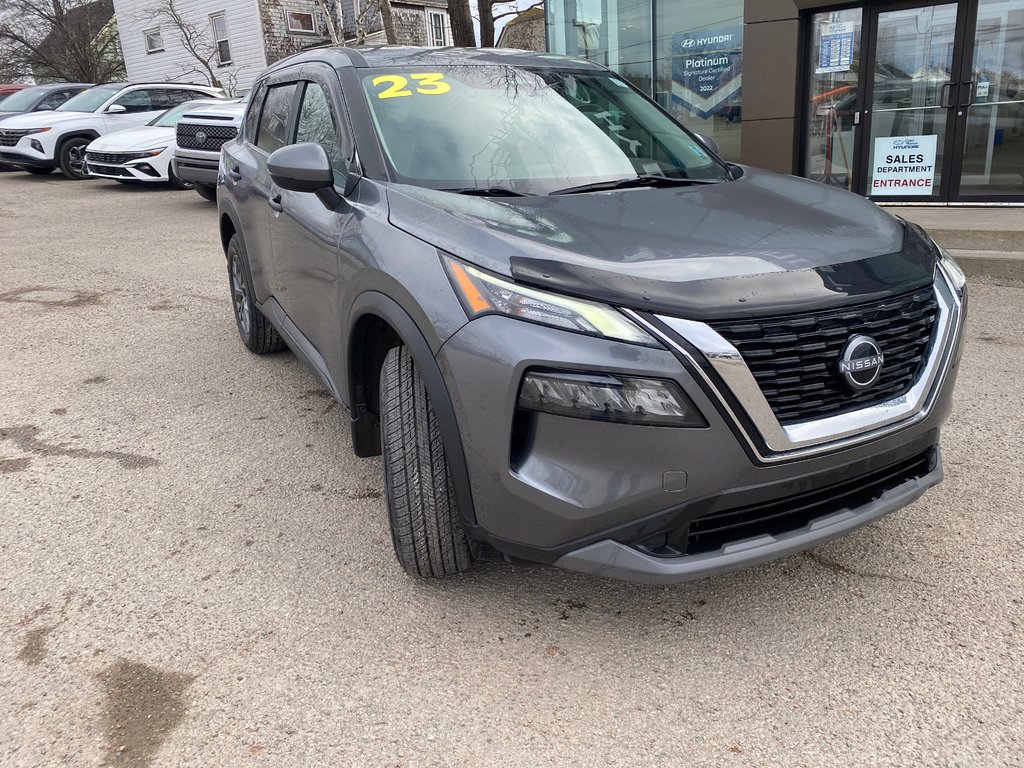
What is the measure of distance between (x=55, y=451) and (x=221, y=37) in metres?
26.9

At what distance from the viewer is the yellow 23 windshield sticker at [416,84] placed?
325 cm

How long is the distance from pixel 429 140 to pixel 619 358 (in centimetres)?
145

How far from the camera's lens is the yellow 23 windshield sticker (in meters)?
3.25

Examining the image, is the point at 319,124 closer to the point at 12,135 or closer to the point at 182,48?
the point at 12,135

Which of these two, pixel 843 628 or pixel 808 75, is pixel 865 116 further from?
pixel 843 628

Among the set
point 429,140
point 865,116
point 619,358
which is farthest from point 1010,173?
point 619,358

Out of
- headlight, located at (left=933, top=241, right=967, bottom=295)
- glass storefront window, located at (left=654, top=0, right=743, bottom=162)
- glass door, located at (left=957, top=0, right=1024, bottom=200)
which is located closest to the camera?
headlight, located at (left=933, top=241, right=967, bottom=295)

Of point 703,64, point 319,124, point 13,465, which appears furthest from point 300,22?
point 13,465

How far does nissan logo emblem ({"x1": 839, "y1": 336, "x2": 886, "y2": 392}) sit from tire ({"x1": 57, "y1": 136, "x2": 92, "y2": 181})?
16.0 meters

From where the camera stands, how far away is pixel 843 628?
246cm

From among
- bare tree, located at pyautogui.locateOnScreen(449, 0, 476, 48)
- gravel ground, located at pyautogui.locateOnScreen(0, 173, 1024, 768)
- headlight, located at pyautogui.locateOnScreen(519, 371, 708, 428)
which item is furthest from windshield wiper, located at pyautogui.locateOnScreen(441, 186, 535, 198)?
bare tree, located at pyautogui.locateOnScreen(449, 0, 476, 48)

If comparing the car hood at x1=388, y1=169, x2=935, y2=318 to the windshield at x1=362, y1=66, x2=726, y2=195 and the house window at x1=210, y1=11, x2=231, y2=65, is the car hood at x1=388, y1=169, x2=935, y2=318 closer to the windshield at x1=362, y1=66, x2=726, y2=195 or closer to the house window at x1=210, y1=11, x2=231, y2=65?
the windshield at x1=362, y1=66, x2=726, y2=195

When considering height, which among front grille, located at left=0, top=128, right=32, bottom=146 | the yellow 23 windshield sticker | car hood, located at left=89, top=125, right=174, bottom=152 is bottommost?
car hood, located at left=89, top=125, right=174, bottom=152

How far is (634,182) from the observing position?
3.07 m
